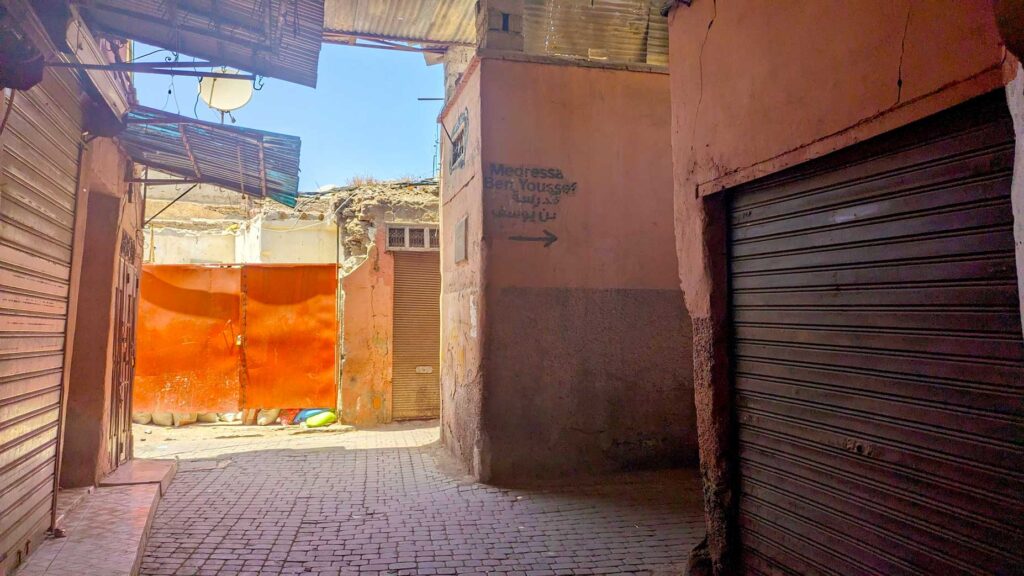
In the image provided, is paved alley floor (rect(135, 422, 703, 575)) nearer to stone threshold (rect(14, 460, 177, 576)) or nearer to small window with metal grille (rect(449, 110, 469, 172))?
stone threshold (rect(14, 460, 177, 576))

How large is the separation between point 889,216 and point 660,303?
4484 millimetres

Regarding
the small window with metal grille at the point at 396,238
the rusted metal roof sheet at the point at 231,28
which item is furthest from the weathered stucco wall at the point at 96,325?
the small window with metal grille at the point at 396,238

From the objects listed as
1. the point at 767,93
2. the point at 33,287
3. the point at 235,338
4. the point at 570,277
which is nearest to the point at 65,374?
the point at 33,287

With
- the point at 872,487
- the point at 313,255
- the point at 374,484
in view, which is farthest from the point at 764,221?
the point at 313,255

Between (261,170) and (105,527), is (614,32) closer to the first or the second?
(261,170)

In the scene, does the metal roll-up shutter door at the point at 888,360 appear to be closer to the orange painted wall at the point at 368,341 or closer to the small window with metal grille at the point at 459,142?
the small window with metal grille at the point at 459,142

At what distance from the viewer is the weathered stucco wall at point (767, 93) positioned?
2.49 metres

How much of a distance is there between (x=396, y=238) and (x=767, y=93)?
896 centimetres

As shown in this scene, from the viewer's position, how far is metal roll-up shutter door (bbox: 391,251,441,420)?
11.5 m

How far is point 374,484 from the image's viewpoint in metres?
6.87

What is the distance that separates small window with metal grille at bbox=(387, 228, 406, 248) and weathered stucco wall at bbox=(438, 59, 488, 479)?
2608mm

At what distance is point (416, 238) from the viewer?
1177 cm

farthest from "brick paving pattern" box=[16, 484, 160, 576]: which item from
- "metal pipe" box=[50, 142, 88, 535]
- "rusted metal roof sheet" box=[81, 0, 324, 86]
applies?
"rusted metal roof sheet" box=[81, 0, 324, 86]

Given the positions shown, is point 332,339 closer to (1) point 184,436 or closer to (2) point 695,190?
(1) point 184,436
